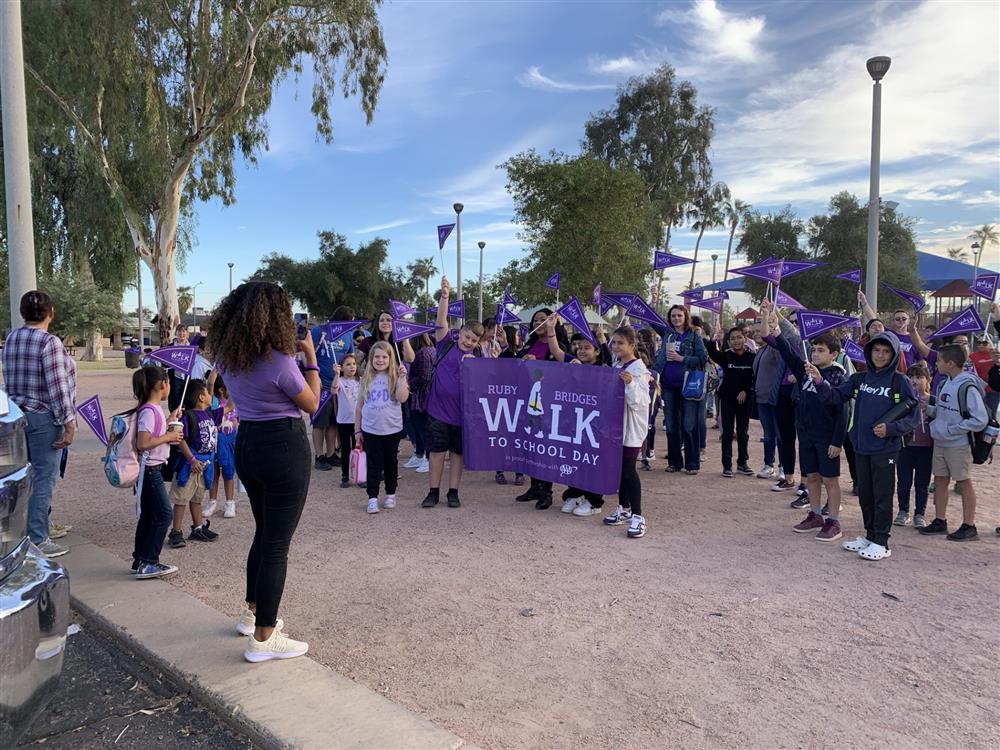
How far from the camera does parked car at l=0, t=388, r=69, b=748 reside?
7.25 ft

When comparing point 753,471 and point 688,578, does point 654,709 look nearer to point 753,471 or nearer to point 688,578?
point 688,578

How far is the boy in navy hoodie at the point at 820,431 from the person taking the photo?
5.86 m

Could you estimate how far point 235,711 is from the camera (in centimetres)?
308

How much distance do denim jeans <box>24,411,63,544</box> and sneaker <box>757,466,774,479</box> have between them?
7.62 meters

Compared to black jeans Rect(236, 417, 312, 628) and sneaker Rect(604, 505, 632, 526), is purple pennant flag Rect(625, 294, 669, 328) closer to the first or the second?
sneaker Rect(604, 505, 632, 526)

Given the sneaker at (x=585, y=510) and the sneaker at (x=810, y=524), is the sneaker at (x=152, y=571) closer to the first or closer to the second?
the sneaker at (x=585, y=510)

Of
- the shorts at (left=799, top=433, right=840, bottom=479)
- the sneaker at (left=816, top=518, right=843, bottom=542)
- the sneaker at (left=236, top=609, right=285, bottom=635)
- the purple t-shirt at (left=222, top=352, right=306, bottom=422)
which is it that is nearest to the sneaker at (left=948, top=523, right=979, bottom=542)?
the sneaker at (left=816, top=518, right=843, bottom=542)

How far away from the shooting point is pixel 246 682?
3311 millimetres

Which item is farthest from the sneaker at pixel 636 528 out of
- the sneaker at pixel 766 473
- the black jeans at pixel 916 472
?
the sneaker at pixel 766 473

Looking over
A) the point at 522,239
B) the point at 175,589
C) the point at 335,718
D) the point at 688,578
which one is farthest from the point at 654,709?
the point at 522,239

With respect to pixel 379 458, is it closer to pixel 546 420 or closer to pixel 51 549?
pixel 546 420

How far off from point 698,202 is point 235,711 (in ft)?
148

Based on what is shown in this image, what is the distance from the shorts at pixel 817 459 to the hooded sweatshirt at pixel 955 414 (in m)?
1.00

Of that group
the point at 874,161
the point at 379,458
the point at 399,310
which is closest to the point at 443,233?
the point at 399,310
